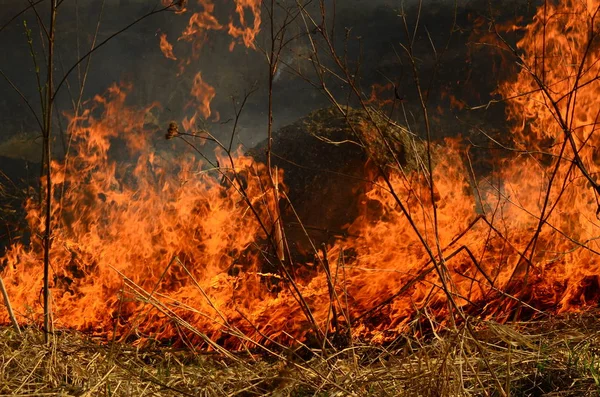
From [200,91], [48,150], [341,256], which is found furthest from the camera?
[200,91]

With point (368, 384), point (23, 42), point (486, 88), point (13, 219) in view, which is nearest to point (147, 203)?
point (368, 384)

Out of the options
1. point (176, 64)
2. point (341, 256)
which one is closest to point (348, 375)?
point (341, 256)

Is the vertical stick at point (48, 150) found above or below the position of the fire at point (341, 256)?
above

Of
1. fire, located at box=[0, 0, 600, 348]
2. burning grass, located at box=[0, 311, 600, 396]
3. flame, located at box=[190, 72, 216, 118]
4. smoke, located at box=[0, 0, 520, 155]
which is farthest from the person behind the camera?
smoke, located at box=[0, 0, 520, 155]

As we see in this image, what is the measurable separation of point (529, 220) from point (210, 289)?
2.39 meters

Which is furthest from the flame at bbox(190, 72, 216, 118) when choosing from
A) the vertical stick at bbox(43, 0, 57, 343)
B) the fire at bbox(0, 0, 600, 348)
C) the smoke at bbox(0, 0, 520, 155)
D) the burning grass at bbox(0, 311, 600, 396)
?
the burning grass at bbox(0, 311, 600, 396)

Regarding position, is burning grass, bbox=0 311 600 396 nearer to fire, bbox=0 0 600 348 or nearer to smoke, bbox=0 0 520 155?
fire, bbox=0 0 600 348

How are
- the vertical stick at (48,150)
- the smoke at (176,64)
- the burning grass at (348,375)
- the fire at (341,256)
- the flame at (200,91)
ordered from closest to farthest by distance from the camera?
the burning grass at (348,375), the vertical stick at (48,150), the fire at (341,256), the flame at (200,91), the smoke at (176,64)

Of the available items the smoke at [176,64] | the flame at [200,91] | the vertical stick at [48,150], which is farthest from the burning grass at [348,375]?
the smoke at [176,64]

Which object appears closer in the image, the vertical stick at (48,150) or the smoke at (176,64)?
the vertical stick at (48,150)

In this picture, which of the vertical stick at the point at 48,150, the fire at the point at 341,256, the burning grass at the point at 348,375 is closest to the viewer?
the burning grass at the point at 348,375

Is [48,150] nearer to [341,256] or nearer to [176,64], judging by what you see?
[341,256]

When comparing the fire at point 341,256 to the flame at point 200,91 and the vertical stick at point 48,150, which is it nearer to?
the vertical stick at point 48,150

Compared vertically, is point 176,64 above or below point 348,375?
below
